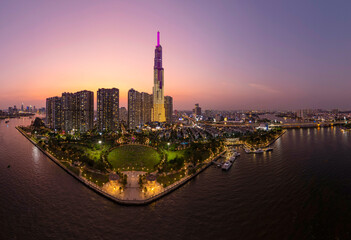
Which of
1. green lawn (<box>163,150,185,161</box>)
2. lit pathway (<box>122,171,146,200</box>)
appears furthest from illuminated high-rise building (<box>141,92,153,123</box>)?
lit pathway (<box>122,171,146,200</box>)

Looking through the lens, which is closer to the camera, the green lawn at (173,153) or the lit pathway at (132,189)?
the lit pathway at (132,189)

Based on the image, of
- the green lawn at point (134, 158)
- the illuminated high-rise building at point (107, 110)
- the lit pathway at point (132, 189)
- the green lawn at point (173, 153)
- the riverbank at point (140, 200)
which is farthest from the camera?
the illuminated high-rise building at point (107, 110)

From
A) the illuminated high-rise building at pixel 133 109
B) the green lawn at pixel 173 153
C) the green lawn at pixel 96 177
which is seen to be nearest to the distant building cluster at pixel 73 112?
the illuminated high-rise building at pixel 133 109

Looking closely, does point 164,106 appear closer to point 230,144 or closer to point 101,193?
point 230,144

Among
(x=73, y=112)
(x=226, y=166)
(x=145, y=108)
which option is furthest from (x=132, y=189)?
(x=145, y=108)

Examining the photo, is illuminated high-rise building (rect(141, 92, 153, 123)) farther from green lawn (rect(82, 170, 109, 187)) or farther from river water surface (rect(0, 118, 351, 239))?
green lawn (rect(82, 170, 109, 187))

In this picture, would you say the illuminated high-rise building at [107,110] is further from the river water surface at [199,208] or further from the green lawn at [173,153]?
the river water surface at [199,208]
